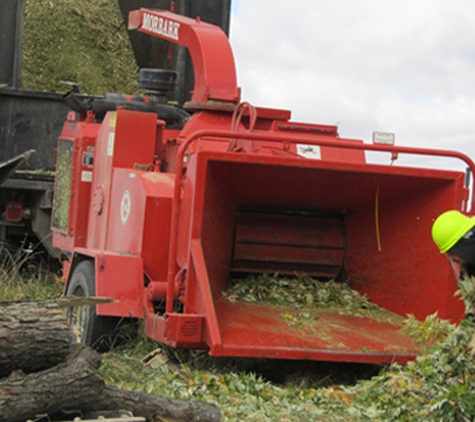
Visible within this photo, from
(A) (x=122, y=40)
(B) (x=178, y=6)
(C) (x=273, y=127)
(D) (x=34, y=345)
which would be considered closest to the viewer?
(D) (x=34, y=345)

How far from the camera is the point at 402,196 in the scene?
5695 mm

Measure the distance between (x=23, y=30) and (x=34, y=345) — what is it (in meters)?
6.06

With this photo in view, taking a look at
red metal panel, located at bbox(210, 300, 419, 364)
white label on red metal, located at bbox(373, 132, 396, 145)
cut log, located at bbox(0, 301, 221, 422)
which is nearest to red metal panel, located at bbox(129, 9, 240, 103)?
white label on red metal, located at bbox(373, 132, 396, 145)

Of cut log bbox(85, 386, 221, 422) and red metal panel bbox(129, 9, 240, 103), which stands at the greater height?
red metal panel bbox(129, 9, 240, 103)

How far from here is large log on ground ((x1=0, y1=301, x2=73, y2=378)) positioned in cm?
392

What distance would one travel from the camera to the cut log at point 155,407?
3975 millimetres

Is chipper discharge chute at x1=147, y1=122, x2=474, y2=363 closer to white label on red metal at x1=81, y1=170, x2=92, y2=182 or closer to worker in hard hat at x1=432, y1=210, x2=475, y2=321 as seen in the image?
worker in hard hat at x1=432, y1=210, x2=475, y2=321

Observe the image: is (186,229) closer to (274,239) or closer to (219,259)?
(219,259)

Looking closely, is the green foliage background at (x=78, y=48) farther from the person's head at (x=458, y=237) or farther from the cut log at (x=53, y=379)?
the person's head at (x=458, y=237)

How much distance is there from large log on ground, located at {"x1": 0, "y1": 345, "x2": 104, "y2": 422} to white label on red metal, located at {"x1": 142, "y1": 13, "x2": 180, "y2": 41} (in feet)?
13.3

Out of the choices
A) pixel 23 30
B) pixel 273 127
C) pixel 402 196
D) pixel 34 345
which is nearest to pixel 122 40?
pixel 23 30

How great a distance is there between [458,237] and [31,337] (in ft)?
6.68

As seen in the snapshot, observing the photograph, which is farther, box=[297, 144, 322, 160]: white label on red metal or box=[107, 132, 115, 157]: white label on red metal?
box=[107, 132, 115, 157]: white label on red metal

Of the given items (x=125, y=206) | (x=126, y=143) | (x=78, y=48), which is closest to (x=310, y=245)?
(x=125, y=206)
